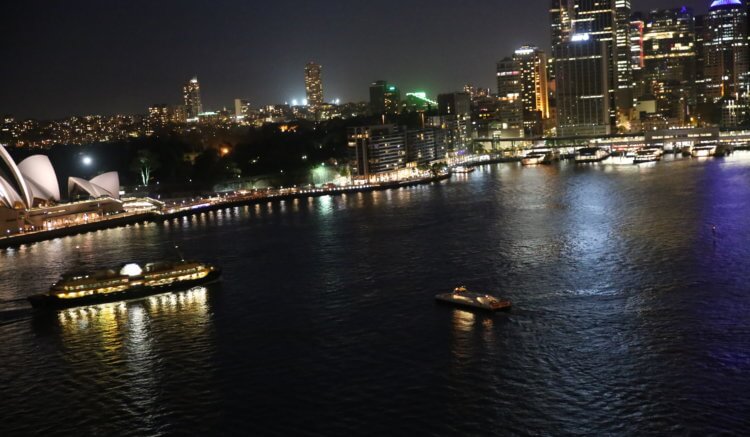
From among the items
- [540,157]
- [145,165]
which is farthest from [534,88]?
[145,165]

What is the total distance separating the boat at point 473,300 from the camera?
7.23 meters

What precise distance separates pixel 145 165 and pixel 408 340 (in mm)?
17480

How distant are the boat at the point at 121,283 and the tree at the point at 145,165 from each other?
548 inches

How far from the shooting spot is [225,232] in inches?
536

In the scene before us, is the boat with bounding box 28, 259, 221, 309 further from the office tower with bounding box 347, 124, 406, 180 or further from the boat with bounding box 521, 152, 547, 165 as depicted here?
the boat with bounding box 521, 152, 547, 165

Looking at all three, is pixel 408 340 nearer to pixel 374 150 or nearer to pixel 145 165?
pixel 145 165

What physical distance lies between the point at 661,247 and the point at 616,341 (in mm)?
4099

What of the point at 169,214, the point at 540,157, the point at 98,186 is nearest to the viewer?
the point at 169,214

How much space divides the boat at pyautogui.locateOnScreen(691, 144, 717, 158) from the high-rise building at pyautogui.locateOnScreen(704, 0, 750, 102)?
19884mm

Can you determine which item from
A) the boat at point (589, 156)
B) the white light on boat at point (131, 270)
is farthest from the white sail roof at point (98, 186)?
the boat at point (589, 156)

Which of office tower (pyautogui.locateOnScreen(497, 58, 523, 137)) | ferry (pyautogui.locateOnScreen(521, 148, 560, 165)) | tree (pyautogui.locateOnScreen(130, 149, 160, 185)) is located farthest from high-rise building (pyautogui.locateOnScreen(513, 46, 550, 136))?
tree (pyautogui.locateOnScreen(130, 149, 160, 185))

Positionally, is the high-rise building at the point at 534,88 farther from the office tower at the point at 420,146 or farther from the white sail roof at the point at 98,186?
the white sail roof at the point at 98,186

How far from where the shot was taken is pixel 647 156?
1099 inches

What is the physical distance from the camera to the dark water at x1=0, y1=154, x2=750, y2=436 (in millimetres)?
5129
